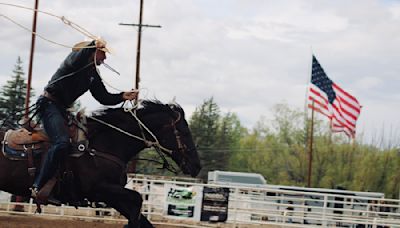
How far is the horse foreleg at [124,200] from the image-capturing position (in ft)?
29.5

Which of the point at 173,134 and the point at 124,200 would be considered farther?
the point at 173,134

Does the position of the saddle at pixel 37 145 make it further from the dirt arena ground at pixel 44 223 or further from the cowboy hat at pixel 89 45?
the dirt arena ground at pixel 44 223

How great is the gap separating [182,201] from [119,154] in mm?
10740

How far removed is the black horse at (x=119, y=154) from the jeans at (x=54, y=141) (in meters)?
0.24

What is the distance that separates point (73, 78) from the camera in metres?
9.29

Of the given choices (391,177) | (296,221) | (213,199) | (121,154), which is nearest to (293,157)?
(391,177)

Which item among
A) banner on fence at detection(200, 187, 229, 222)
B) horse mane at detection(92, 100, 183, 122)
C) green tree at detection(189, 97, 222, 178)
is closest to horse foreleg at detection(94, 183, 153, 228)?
horse mane at detection(92, 100, 183, 122)

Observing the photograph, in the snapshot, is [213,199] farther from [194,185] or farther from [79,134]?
[79,134]

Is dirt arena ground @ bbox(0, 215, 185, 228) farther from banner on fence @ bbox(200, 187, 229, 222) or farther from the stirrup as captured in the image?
the stirrup

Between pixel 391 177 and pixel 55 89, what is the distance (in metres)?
51.0

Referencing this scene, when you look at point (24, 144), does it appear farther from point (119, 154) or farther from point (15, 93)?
point (15, 93)

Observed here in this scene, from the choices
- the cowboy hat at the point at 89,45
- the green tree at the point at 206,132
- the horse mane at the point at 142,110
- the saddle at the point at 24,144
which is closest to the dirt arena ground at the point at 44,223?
the saddle at the point at 24,144

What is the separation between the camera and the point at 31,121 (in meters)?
9.70

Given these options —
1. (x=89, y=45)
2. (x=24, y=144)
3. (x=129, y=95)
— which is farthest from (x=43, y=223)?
(x=89, y=45)
